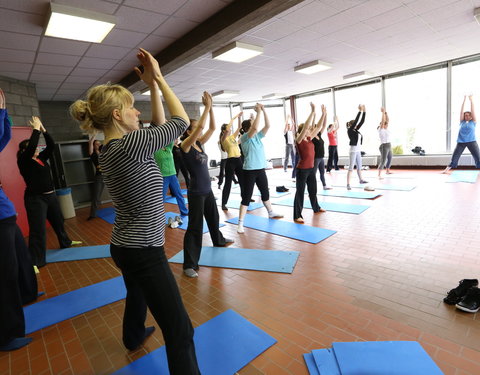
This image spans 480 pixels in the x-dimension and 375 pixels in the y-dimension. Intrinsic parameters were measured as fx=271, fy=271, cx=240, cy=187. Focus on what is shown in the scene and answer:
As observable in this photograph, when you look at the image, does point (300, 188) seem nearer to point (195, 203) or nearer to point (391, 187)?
point (195, 203)

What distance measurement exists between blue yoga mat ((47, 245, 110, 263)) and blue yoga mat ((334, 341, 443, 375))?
3257 millimetres

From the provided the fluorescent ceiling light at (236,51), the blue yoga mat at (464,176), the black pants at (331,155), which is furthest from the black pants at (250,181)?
the black pants at (331,155)

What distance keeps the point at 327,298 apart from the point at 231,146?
11.5 feet

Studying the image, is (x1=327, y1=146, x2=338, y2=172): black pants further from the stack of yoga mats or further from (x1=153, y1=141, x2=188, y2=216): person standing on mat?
the stack of yoga mats

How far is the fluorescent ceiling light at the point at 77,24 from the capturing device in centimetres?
323

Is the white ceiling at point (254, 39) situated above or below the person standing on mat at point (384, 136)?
above

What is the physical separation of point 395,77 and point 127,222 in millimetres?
10406

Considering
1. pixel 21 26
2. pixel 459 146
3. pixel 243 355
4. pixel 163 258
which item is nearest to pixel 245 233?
pixel 243 355

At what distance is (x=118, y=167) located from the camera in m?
1.18

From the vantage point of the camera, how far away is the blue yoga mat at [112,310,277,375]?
5.64ft

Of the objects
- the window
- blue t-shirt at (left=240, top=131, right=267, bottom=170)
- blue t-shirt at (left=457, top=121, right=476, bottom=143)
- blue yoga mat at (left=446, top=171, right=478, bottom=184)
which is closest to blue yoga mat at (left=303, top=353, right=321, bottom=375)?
blue t-shirt at (left=240, top=131, right=267, bottom=170)

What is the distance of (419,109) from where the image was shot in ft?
28.8

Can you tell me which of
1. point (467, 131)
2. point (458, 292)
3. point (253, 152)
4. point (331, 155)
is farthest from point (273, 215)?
point (467, 131)

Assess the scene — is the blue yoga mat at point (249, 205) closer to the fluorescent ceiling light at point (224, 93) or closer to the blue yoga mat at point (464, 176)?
the fluorescent ceiling light at point (224, 93)
